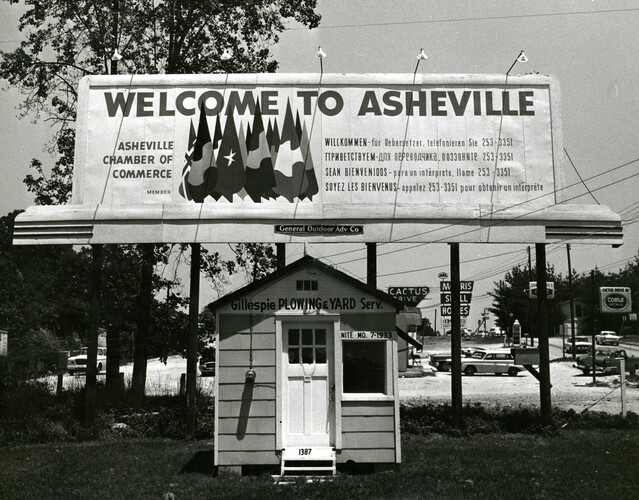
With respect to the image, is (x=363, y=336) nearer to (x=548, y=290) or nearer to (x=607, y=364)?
(x=548, y=290)

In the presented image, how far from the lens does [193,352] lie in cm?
1551

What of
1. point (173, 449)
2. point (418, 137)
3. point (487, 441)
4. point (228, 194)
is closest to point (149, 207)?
point (228, 194)

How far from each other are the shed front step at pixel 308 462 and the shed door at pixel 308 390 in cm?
22

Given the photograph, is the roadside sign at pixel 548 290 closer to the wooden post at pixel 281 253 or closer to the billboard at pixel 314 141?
the billboard at pixel 314 141

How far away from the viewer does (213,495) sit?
1005 cm

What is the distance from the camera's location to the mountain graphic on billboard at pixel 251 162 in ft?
50.9

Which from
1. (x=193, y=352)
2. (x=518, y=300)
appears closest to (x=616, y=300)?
(x=193, y=352)

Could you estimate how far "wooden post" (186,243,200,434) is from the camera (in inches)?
604

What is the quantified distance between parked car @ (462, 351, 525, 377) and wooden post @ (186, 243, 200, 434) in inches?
1100

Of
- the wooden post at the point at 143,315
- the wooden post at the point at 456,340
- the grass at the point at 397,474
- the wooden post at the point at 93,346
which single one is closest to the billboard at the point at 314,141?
the wooden post at the point at 93,346

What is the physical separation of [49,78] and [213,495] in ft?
52.1

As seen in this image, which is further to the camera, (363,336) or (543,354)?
(543,354)

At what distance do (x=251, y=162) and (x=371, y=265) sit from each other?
3569mm

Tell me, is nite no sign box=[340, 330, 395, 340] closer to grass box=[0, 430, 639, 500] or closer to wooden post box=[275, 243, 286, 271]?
grass box=[0, 430, 639, 500]
